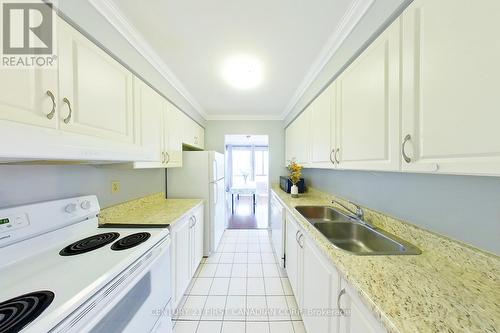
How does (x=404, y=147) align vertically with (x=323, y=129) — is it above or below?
below

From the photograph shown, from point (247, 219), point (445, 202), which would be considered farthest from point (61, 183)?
point (247, 219)

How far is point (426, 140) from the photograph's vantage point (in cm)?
77

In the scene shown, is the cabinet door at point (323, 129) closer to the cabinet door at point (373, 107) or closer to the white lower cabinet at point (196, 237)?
the cabinet door at point (373, 107)

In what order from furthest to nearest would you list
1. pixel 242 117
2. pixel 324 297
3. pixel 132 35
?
pixel 242 117, pixel 132 35, pixel 324 297

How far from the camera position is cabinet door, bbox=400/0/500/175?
1.87 feet

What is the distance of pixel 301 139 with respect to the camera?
2.66 meters

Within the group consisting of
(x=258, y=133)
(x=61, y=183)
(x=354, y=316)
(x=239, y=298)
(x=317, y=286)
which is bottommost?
(x=239, y=298)

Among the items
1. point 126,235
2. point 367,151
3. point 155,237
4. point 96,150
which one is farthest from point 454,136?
point 126,235

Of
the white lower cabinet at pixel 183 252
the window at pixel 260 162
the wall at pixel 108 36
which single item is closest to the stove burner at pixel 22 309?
the white lower cabinet at pixel 183 252

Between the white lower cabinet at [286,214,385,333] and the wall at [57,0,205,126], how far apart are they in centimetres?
195

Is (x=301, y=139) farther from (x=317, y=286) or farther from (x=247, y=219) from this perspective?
(x=247, y=219)

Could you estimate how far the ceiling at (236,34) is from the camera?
1.28 meters

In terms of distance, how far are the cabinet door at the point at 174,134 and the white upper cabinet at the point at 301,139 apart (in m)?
1.67

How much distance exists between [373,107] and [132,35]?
183 centimetres
